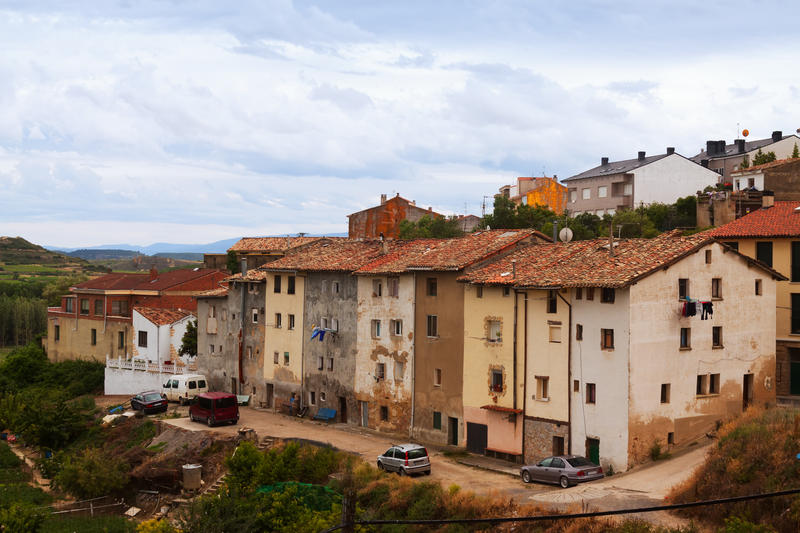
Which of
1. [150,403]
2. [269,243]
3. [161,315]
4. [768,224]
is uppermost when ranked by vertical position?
[269,243]

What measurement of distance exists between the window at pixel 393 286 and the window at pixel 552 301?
1157 cm

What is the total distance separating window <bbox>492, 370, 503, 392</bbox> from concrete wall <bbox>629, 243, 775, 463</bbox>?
327 inches

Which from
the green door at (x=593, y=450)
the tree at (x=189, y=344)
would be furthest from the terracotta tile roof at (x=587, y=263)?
the tree at (x=189, y=344)

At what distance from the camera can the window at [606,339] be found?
38.5m

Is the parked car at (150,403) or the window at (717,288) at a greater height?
the window at (717,288)

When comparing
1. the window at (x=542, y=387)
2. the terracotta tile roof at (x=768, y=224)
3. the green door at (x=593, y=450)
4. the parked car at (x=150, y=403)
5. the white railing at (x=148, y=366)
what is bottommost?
the parked car at (x=150, y=403)

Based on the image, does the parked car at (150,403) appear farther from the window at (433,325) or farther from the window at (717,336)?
the window at (717,336)

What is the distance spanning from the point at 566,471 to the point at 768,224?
70.9ft

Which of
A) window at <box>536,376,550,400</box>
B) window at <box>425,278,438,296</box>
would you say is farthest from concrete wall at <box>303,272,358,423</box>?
window at <box>536,376,550,400</box>

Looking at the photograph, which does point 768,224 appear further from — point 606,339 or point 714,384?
point 606,339

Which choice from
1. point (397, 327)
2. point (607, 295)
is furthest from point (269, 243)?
point (607, 295)

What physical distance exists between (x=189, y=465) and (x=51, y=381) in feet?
111

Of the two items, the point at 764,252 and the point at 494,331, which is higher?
the point at 764,252

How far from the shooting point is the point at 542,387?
42.0m
